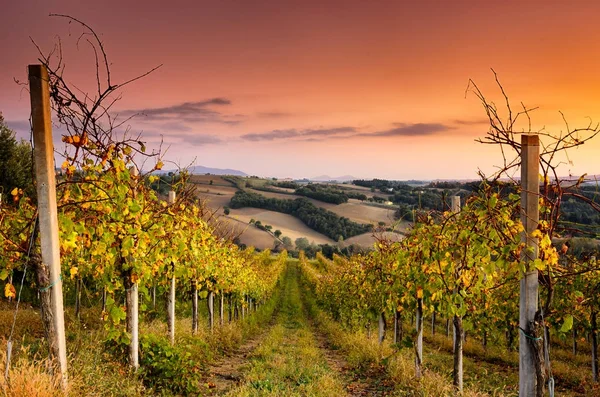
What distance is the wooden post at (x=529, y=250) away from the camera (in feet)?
14.8

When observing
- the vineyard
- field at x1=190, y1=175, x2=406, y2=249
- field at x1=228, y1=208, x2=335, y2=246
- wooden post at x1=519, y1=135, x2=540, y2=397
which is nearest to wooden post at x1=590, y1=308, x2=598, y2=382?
the vineyard

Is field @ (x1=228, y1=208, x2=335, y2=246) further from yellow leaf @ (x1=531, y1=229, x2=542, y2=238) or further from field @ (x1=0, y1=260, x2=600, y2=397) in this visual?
yellow leaf @ (x1=531, y1=229, x2=542, y2=238)

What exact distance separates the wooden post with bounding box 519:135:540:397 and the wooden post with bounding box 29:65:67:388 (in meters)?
5.23

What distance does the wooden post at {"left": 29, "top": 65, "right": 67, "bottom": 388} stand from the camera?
496 centimetres

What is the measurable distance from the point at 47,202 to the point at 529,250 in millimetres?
5469

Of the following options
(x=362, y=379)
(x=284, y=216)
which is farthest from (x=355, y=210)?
(x=362, y=379)

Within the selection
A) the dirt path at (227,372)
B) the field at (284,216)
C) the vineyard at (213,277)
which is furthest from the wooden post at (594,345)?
the field at (284,216)

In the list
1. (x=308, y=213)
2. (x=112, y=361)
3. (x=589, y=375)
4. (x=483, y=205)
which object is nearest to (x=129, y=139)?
Answer: (x=112, y=361)

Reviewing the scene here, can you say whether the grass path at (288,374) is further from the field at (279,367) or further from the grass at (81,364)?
the grass at (81,364)

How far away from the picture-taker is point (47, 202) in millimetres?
5004

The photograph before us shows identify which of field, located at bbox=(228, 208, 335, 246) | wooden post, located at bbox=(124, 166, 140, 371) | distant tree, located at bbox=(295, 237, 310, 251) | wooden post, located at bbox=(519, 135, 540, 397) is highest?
wooden post, located at bbox=(519, 135, 540, 397)

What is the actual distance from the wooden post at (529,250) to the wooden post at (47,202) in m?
5.23

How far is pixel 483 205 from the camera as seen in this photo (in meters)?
5.38

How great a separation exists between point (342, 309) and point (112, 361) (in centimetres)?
1436
